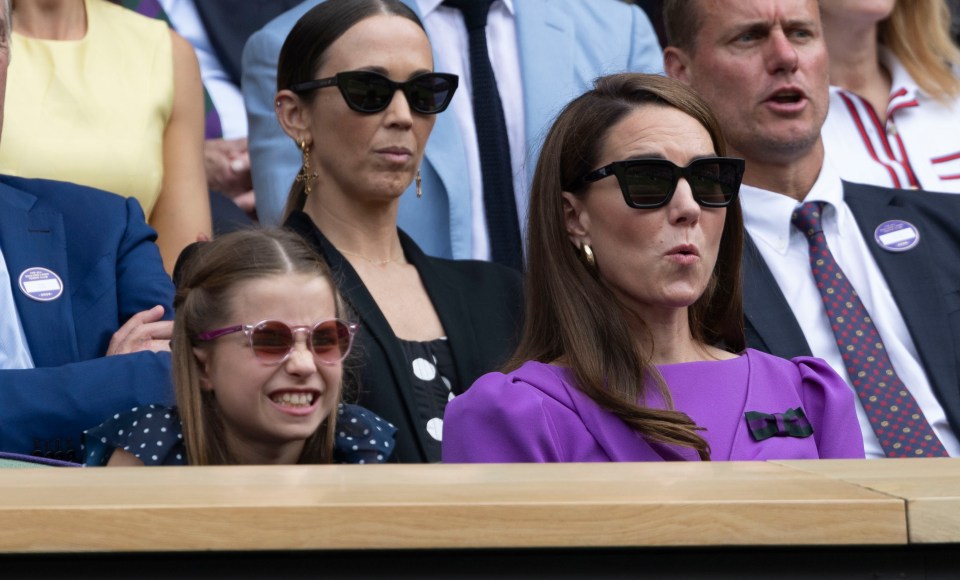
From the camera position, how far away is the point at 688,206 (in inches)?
104

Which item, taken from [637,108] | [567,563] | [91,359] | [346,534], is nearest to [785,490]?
[567,563]

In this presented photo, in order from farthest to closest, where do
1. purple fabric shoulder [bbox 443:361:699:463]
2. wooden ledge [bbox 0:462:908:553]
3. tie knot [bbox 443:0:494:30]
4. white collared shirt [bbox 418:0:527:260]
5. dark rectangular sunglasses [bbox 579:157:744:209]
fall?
tie knot [bbox 443:0:494:30]
white collared shirt [bbox 418:0:527:260]
dark rectangular sunglasses [bbox 579:157:744:209]
purple fabric shoulder [bbox 443:361:699:463]
wooden ledge [bbox 0:462:908:553]

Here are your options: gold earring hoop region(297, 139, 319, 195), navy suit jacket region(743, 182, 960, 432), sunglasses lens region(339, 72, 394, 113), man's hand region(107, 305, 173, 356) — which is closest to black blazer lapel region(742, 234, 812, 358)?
navy suit jacket region(743, 182, 960, 432)

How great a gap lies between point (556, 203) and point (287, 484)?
1253 mm

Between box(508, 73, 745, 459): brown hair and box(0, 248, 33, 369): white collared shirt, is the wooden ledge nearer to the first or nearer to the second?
box(508, 73, 745, 459): brown hair

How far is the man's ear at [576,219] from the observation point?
2.75m

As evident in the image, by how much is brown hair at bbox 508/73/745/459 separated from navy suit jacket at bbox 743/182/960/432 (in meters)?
0.52

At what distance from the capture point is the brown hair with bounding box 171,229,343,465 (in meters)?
2.74

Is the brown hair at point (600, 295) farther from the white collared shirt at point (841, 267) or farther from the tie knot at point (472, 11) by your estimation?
the tie knot at point (472, 11)

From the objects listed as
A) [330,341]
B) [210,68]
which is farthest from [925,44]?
[330,341]

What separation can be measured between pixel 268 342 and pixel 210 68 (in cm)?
217

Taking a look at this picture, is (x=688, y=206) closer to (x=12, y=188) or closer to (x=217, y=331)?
(x=217, y=331)

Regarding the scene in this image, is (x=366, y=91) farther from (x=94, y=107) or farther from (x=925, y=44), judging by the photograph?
(x=925, y=44)

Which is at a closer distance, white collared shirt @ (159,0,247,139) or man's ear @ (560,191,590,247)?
man's ear @ (560,191,590,247)
